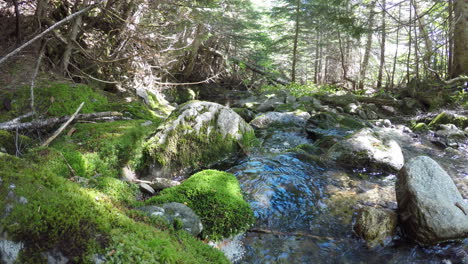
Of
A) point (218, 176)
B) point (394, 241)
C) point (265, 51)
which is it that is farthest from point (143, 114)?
point (265, 51)

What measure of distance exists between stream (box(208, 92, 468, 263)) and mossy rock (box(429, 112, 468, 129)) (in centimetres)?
276

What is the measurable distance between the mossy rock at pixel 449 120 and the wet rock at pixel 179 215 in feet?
32.9

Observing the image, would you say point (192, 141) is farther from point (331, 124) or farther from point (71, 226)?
point (331, 124)

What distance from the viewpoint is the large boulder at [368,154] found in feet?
18.3

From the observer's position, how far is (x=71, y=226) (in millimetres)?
1670

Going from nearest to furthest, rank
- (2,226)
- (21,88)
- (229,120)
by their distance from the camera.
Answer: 1. (2,226)
2. (21,88)
3. (229,120)

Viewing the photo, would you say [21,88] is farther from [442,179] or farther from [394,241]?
[442,179]

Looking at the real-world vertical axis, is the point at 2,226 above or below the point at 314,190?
above

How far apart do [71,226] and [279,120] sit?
814 cm

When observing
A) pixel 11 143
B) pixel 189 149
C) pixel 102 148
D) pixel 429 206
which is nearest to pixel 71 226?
pixel 102 148

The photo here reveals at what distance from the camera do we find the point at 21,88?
5.20 meters

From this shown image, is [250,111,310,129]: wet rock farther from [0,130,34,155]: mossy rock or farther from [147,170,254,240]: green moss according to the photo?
[0,130,34,155]: mossy rock

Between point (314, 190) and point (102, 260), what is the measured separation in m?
3.88

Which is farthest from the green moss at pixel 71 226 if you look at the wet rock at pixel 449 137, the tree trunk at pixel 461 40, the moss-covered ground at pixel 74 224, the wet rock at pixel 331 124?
the tree trunk at pixel 461 40
